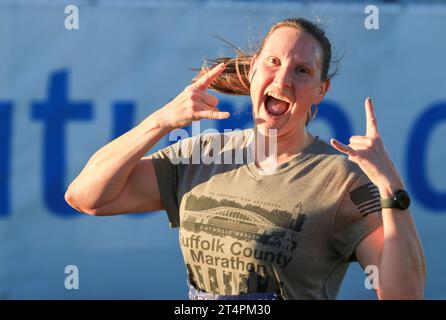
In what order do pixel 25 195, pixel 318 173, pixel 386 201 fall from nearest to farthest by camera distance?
pixel 386 201
pixel 318 173
pixel 25 195

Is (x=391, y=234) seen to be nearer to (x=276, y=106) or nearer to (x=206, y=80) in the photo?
(x=276, y=106)

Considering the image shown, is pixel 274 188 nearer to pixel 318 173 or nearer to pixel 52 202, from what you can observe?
pixel 318 173

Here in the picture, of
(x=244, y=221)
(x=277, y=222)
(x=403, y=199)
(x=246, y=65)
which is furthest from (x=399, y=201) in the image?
(x=246, y=65)

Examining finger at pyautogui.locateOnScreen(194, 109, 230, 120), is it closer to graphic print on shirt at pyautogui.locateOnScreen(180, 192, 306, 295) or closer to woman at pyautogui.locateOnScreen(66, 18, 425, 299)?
woman at pyautogui.locateOnScreen(66, 18, 425, 299)

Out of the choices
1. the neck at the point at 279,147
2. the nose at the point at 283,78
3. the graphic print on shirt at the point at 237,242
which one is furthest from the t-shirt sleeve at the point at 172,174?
the nose at the point at 283,78

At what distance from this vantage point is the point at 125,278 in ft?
14.8

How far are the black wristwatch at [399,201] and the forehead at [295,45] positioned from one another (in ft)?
1.84

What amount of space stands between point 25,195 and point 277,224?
2170 mm

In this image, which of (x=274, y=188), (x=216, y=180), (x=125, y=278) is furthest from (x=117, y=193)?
(x=125, y=278)

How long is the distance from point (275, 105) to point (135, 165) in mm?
473

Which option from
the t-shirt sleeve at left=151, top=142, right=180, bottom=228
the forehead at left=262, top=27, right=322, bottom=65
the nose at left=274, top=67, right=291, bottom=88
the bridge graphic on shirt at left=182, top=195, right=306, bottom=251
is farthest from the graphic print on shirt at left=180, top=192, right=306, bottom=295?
the forehead at left=262, top=27, right=322, bottom=65

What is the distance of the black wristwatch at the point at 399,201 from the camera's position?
98.0 inches

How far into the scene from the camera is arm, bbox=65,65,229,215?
2730 mm

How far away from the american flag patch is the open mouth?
13.8 inches
